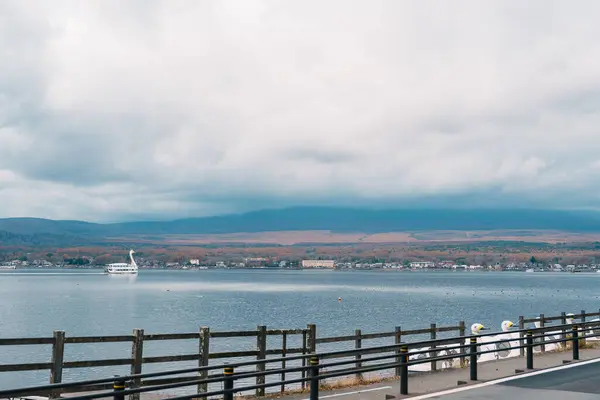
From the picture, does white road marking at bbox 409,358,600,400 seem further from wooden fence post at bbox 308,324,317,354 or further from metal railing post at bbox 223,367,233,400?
metal railing post at bbox 223,367,233,400

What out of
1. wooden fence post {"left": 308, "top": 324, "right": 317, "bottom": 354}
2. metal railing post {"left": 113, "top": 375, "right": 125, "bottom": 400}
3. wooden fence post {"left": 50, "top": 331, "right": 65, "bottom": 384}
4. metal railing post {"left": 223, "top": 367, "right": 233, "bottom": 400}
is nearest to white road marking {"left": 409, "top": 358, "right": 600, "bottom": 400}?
wooden fence post {"left": 308, "top": 324, "right": 317, "bottom": 354}

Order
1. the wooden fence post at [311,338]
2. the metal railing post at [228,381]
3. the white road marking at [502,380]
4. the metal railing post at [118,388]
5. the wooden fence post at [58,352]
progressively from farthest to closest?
1. the wooden fence post at [311,338]
2. the white road marking at [502,380]
3. the wooden fence post at [58,352]
4. the metal railing post at [228,381]
5. the metal railing post at [118,388]

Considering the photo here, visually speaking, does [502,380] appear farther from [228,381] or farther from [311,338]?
[228,381]

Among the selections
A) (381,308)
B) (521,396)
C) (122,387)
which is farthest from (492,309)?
(122,387)

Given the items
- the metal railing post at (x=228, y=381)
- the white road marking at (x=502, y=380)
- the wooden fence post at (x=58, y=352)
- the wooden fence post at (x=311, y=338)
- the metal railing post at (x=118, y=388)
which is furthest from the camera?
the wooden fence post at (x=311, y=338)

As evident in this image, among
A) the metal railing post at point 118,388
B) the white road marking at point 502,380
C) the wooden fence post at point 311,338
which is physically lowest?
the white road marking at point 502,380

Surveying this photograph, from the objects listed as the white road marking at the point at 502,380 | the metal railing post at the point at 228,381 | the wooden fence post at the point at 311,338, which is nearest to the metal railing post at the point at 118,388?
the metal railing post at the point at 228,381

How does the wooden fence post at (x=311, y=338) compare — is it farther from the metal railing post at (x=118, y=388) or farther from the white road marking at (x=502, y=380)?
the metal railing post at (x=118, y=388)

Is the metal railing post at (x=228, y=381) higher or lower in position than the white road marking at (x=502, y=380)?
higher

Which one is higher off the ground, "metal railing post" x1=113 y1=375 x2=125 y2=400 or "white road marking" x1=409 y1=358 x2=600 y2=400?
"metal railing post" x1=113 y1=375 x2=125 y2=400

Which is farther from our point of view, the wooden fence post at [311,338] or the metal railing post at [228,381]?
the wooden fence post at [311,338]

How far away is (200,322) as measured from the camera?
77625 mm

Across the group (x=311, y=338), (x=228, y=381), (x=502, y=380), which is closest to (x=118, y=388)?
(x=228, y=381)

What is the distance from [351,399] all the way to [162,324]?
2506 inches
